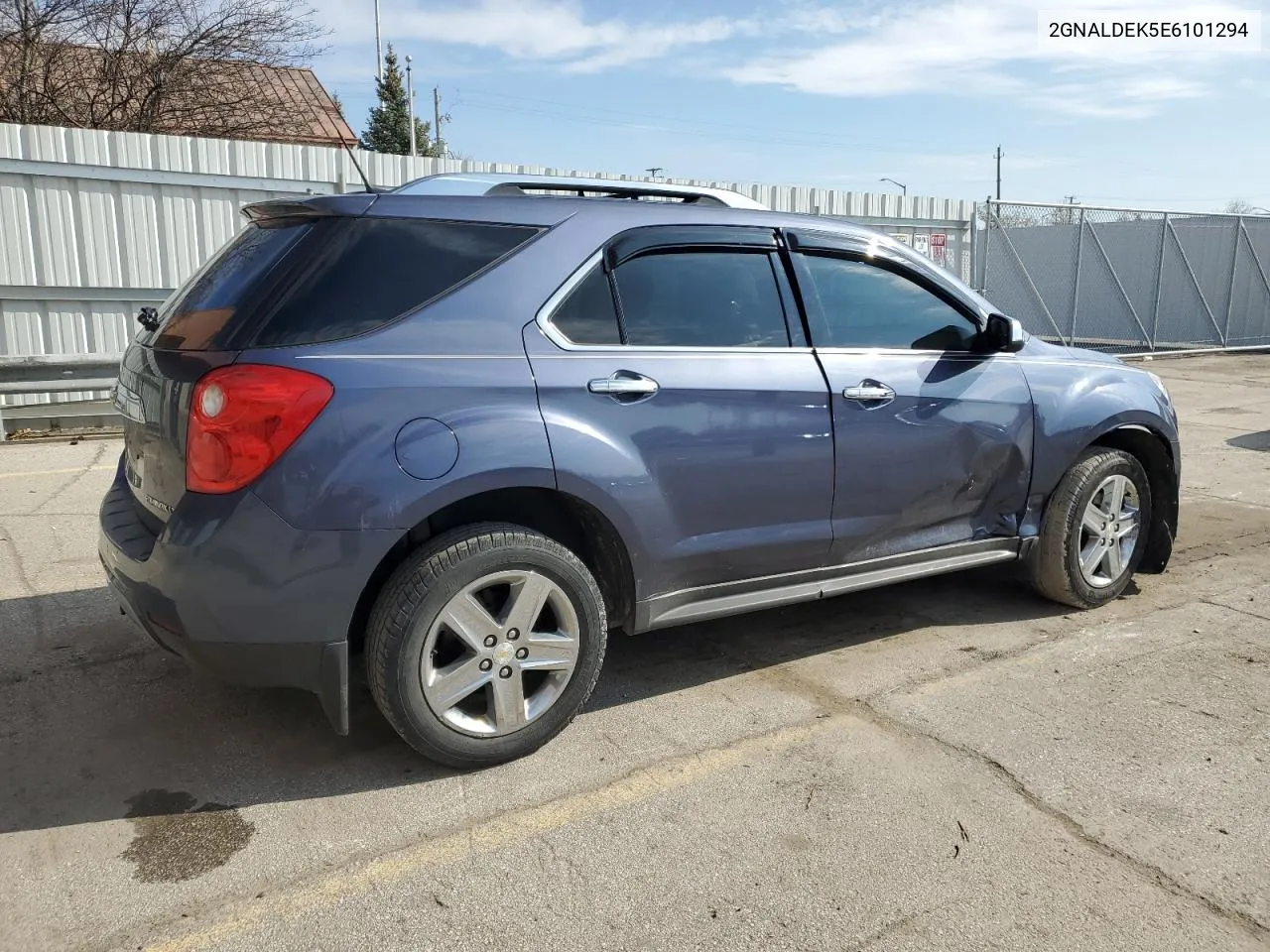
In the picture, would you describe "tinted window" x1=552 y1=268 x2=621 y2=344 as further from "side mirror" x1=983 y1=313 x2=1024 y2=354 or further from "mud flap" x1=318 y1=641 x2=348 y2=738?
"side mirror" x1=983 y1=313 x2=1024 y2=354

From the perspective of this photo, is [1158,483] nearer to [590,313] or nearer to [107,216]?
[590,313]

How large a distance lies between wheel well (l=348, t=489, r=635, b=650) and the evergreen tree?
164 ft

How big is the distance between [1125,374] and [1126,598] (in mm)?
1098

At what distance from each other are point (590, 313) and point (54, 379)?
7.65 m

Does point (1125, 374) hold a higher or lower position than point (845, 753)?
higher

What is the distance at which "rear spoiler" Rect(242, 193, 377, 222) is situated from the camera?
305cm

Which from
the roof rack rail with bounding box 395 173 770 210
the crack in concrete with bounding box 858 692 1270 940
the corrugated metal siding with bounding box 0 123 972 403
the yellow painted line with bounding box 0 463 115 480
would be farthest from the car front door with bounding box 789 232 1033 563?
the corrugated metal siding with bounding box 0 123 972 403

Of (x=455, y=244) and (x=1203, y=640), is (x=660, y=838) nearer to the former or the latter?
(x=455, y=244)

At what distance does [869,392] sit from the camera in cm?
379

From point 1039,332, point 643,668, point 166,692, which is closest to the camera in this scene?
point 166,692

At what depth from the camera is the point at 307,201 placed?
3.17 m

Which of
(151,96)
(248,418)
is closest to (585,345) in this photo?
(248,418)

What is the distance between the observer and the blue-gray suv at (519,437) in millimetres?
2811

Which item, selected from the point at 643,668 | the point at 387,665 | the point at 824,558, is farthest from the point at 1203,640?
the point at 387,665
